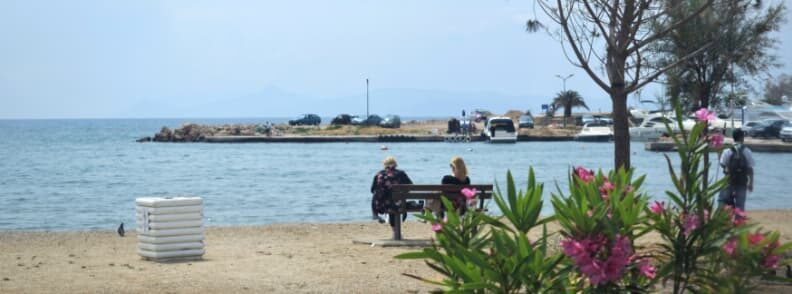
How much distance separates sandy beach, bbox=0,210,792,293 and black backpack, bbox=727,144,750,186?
1.31 m

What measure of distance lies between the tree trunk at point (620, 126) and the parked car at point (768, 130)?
5747 cm

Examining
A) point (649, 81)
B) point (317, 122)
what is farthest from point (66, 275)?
point (317, 122)

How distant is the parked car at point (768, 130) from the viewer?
66750mm

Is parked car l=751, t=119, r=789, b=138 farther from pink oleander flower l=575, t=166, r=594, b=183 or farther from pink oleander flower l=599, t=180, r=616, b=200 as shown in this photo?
pink oleander flower l=599, t=180, r=616, b=200

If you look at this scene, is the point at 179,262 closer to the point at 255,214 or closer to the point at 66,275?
the point at 66,275

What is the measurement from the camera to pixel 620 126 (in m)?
12.4

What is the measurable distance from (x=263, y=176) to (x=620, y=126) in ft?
128

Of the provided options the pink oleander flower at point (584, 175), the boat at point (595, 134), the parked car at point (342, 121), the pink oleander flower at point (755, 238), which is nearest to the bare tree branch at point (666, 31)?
the pink oleander flower at point (584, 175)

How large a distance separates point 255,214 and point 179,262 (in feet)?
51.9

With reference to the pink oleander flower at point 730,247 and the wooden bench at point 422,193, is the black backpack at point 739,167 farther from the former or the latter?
the pink oleander flower at point 730,247

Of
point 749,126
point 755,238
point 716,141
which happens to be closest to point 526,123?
point 749,126

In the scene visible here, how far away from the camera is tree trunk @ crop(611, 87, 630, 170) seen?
482 inches

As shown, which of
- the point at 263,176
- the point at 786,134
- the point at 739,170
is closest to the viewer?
the point at 739,170

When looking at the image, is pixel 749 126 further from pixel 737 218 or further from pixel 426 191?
pixel 737 218
